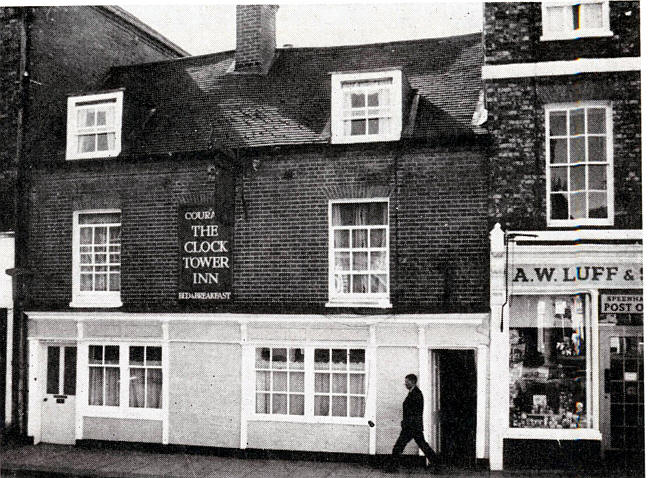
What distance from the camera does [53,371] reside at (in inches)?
539

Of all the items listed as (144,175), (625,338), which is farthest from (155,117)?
(625,338)

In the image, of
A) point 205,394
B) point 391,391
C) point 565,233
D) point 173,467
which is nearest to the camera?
point 565,233

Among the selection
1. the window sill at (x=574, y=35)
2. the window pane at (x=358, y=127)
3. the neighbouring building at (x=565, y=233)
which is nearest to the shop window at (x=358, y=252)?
the window pane at (x=358, y=127)

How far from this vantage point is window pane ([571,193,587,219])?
1127cm

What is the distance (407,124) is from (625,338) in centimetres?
527

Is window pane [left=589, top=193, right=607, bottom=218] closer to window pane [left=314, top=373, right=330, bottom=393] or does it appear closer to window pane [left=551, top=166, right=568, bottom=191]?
window pane [left=551, top=166, right=568, bottom=191]

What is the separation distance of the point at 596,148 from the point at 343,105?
14.8ft

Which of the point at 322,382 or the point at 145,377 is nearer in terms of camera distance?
the point at 322,382

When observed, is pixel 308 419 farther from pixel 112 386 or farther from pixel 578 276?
pixel 578 276

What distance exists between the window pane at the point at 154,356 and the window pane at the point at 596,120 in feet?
29.2

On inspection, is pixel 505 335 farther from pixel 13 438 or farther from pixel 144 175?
pixel 13 438

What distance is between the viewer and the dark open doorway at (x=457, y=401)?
40.2 ft

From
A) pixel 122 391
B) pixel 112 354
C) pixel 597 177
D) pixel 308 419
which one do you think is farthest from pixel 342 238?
pixel 122 391

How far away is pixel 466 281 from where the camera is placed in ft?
38.3
